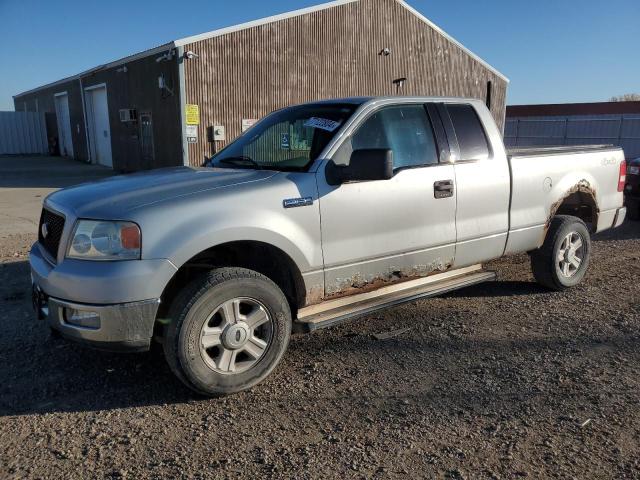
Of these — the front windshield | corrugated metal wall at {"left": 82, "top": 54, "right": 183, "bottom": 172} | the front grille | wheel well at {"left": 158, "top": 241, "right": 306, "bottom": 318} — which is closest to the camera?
the front grille

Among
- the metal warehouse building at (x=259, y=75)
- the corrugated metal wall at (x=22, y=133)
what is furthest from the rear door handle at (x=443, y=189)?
the corrugated metal wall at (x=22, y=133)

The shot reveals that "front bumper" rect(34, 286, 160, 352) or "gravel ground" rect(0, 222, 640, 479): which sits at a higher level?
"front bumper" rect(34, 286, 160, 352)

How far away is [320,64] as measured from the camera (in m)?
17.3

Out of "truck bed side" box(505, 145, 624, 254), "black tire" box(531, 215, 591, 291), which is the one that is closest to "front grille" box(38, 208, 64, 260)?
"truck bed side" box(505, 145, 624, 254)

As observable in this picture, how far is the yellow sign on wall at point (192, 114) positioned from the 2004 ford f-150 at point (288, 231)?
10729 millimetres

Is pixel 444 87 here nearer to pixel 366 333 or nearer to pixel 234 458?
pixel 366 333

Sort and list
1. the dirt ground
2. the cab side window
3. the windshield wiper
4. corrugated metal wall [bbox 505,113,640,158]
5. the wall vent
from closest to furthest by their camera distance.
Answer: the dirt ground → the cab side window → the windshield wiper → the wall vent → corrugated metal wall [bbox 505,113,640,158]

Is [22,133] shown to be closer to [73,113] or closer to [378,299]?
[73,113]

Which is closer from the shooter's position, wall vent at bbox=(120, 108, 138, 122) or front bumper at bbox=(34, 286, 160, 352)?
front bumper at bbox=(34, 286, 160, 352)

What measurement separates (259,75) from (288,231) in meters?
13.6

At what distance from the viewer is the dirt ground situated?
2.71 meters

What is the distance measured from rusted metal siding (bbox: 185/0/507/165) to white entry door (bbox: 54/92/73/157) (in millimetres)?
14486

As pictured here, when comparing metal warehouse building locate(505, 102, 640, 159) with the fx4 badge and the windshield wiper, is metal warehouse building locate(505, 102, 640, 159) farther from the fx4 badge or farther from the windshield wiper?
the fx4 badge

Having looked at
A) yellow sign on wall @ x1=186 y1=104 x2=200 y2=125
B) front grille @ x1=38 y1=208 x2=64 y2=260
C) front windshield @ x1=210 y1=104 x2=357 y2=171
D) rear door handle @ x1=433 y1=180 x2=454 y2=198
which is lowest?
front grille @ x1=38 y1=208 x2=64 y2=260
